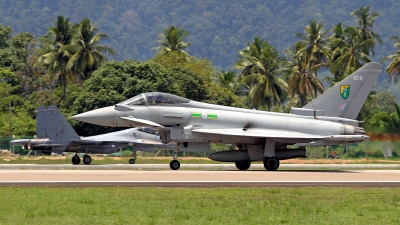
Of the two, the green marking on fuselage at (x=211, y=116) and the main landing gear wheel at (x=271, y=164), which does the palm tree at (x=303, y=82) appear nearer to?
the main landing gear wheel at (x=271, y=164)

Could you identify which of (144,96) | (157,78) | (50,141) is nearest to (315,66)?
(157,78)

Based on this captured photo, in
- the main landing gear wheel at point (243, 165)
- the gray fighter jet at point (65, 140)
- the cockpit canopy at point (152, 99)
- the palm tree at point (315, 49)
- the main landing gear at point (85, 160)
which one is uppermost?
the palm tree at point (315, 49)

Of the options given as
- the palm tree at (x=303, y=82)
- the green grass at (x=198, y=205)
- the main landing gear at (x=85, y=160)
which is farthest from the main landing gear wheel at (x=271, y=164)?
the palm tree at (x=303, y=82)

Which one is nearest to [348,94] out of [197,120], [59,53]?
[197,120]

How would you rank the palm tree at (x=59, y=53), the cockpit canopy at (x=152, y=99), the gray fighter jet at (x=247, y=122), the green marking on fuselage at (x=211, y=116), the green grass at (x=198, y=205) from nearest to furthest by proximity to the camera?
the green grass at (x=198, y=205) < the gray fighter jet at (x=247, y=122) < the cockpit canopy at (x=152, y=99) < the green marking on fuselage at (x=211, y=116) < the palm tree at (x=59, y=53)

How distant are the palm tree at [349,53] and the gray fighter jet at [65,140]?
112ft

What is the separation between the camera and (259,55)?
7888cm

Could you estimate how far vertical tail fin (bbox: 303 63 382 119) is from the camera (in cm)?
2989

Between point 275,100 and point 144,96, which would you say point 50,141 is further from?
point 275,100

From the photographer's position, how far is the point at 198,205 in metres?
15.7

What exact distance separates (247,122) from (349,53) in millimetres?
45403

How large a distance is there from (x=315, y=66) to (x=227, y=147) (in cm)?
2412

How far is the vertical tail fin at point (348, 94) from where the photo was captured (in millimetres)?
29891

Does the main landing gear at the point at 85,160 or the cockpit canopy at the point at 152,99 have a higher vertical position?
the cockpit canopy at the point at 152,99
